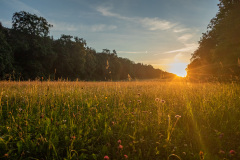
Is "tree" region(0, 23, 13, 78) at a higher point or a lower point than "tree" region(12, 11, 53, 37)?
lower

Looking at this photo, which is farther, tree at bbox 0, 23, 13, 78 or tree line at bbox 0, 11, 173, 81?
tree line at bbox 0, 11, 173, 81

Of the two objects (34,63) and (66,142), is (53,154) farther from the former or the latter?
(34,63)

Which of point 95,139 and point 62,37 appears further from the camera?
point 62,37

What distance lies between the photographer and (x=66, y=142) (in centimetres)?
222

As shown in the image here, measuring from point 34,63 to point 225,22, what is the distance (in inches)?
1120

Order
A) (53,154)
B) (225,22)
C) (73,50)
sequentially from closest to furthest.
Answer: (53,154)
(225,22)
(73,50)

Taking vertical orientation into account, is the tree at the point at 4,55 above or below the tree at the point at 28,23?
below

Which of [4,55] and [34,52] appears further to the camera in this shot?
[34,52]

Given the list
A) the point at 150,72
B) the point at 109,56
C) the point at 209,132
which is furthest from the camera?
the point at 150,72

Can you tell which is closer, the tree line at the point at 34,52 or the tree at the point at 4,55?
the tree at the point at 4,55

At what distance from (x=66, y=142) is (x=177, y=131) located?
2.14m

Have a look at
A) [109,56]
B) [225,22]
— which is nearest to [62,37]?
[109,56]

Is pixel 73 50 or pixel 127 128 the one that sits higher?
pixel 73 50

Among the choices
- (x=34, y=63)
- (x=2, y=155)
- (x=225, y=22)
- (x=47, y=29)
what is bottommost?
(x=2, y=155)
